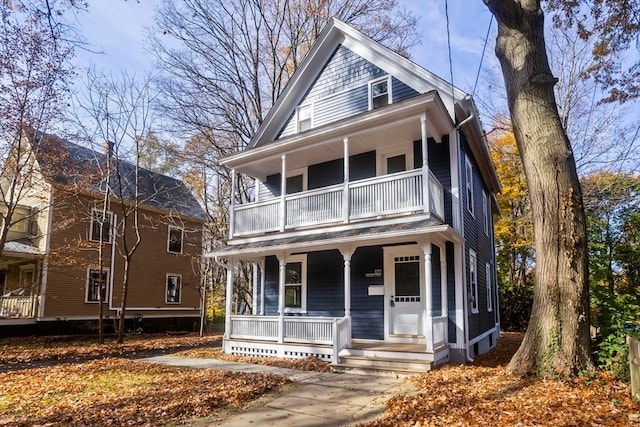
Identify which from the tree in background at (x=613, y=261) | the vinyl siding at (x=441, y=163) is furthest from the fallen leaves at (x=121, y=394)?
the vinyl siding at (x=441, y=163)

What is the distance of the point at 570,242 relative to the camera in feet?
24.1

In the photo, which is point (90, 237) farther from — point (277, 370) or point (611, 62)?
point (611, 62)

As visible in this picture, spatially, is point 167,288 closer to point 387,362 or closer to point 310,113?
point 310,113

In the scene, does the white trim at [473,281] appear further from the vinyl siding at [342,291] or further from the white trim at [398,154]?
the white trim at [398,154]

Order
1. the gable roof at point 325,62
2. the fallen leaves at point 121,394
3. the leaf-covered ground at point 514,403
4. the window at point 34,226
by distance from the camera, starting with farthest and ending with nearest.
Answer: the window at point 34,226
the gable roof at point 325,62
the fallen leaves at point 121,394
the leaf-covered ground at point 514,403

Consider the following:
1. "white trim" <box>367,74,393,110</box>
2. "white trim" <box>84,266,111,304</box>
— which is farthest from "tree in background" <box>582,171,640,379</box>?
"white trim" <box>84,266,111,304</box>

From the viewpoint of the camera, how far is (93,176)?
1623 centimetres

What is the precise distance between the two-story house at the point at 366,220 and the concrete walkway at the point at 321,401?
1.35 m

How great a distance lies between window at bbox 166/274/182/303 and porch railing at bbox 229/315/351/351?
1213cm

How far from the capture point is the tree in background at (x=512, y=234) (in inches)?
844

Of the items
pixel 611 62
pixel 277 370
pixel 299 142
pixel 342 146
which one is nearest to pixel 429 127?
pixel 342 146

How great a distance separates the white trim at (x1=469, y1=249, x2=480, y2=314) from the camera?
11889mm

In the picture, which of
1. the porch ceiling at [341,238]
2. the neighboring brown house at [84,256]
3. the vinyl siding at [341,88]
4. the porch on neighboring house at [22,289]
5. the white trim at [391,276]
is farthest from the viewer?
the porch on neighboring house at [22,289]

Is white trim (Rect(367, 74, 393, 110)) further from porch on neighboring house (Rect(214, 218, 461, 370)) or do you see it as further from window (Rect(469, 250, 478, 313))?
window (Rect(469, 250, 478, 313))
